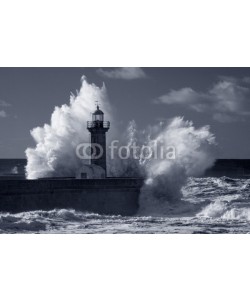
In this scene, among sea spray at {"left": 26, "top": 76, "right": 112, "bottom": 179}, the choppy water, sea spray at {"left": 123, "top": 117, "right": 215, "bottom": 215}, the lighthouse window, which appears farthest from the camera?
the lighthouse window

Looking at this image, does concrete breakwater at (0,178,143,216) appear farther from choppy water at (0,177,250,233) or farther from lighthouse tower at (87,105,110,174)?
lighthouse tower at (87,105,110,174)

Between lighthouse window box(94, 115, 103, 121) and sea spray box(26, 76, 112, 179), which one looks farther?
lighthouse window box(94, 115, 103, 121)

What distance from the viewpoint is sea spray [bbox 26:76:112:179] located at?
12375 millimetres

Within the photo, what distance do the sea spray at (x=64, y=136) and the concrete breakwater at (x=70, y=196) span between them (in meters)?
1.05

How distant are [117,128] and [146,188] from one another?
56.8 inches

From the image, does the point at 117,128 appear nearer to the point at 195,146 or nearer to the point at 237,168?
the point at 195,146

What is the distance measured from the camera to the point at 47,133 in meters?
13.9

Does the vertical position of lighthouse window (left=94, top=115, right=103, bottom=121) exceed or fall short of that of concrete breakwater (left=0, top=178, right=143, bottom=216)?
it exceeds it

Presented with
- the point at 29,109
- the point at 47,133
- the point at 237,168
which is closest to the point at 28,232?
the point at 29,109

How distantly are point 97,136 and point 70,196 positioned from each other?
1802 millimetres

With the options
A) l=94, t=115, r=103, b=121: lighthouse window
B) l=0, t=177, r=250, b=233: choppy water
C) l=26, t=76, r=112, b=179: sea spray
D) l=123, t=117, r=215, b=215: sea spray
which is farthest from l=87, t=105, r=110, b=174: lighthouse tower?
l=0, t=177, r=250, b=233: choppy water

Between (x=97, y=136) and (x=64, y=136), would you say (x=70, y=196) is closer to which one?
(x=97, y=136)

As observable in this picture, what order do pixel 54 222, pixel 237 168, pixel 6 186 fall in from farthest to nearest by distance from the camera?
pixel 237 168 < pixel 6 186 < pixel 54 222

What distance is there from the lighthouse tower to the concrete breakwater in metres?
0.97
